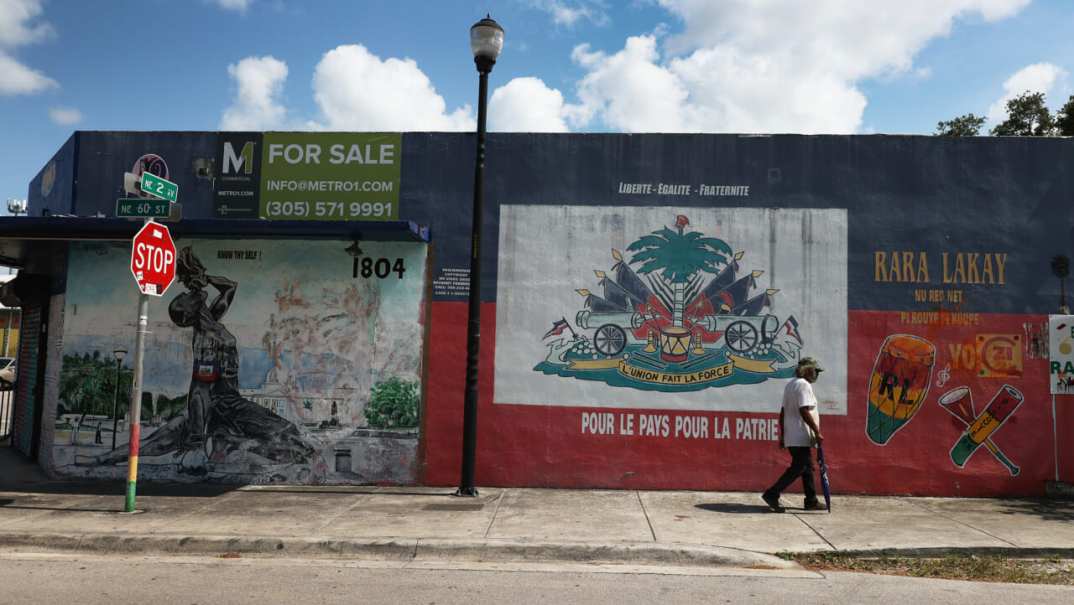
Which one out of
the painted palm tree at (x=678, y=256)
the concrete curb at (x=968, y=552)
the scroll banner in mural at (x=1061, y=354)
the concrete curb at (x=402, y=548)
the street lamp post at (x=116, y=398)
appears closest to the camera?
the concrete curb at (x=402, y=548)

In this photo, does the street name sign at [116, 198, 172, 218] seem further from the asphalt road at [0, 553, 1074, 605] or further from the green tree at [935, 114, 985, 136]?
the green tree at [935, 114, 985, 136]

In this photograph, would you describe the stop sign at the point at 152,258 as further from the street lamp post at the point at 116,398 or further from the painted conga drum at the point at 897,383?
the painted conga drum at the point at 897,383

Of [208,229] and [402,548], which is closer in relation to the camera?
[402,548]

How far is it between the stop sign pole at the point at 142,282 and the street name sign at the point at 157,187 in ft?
1.09

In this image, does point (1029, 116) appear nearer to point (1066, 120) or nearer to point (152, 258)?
point (1066, 120)

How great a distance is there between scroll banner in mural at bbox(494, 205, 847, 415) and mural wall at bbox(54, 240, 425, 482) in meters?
1.58

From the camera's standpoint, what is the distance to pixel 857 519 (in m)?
8.45

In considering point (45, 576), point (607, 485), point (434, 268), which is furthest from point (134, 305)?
point (607, 485)

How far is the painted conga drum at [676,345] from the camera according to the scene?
1023cm

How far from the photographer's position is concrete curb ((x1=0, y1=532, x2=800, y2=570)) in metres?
6.91

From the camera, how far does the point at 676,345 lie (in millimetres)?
10234

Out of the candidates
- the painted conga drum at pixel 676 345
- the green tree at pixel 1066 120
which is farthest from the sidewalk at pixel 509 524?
the green tree at pixel 1066 120

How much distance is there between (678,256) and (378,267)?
422cm

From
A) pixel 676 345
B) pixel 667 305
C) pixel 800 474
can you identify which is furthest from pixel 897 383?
pixel 667 305
